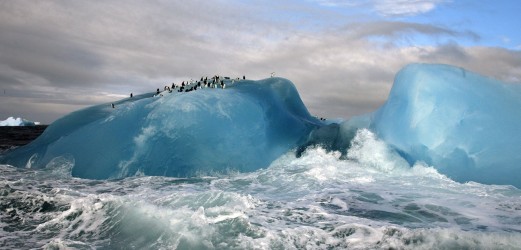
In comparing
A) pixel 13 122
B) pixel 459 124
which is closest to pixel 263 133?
pixel 459 124

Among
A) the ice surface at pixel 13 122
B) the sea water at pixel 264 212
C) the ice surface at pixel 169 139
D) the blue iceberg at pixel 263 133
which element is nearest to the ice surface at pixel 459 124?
the blue iceberg at pixel 263 133

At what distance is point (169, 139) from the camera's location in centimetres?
1302

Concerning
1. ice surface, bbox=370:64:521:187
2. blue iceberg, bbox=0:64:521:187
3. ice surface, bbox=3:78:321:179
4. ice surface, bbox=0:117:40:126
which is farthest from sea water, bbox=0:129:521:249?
ice surface, bbox=0:117:40:126

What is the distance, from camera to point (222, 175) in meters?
12.6

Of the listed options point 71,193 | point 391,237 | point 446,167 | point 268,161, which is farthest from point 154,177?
point 446,167

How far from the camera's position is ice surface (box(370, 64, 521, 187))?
11.0 meters

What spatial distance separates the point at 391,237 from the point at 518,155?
711 centimetres

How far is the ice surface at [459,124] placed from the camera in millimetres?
11000

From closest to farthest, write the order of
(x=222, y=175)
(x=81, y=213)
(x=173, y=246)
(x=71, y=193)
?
(x=173, y=246)
(x=81, y=213)
(x=71, y=193)
(x=222, y=175)

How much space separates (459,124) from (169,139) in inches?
362

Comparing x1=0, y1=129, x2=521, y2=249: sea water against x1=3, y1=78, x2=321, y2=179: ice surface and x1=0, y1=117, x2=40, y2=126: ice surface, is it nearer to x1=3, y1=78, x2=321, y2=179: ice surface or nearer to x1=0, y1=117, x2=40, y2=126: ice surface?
x1=3, y1=78, x2=321, y2=179: ice surface

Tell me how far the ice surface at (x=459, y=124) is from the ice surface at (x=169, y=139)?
4572mm

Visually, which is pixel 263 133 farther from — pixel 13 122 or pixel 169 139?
pixel 13 122

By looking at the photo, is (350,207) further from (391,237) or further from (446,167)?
(446,167)
